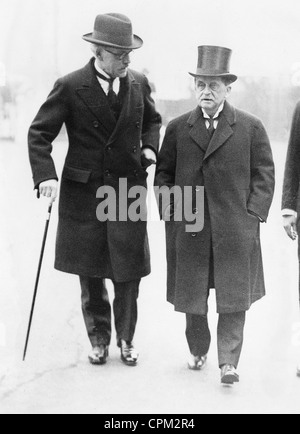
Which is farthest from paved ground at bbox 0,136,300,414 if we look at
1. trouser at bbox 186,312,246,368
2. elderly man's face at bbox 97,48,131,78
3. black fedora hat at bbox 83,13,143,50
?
black fedora hat at bbox 83,13,143,50

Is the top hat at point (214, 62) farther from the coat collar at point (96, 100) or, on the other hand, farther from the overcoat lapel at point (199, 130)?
the coat collar at point (96, 100)

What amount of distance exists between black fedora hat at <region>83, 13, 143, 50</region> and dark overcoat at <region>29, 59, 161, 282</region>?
0.76 feet

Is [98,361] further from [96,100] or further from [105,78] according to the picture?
[105,78]

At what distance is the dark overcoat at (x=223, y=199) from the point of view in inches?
203

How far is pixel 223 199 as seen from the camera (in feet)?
16.9

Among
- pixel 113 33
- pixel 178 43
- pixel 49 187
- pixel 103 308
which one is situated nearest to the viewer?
pixel 113 33

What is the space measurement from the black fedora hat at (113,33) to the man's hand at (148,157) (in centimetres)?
64

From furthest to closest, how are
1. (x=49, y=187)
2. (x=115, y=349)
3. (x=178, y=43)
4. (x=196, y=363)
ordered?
1. (x=178, y=43)
2. (x=115, y=349)
3. (x=196, y=363)
4. (x=49, y=187)

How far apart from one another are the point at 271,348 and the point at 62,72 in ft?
8.19

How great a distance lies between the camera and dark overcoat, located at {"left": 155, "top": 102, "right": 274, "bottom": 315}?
5160 millimetres

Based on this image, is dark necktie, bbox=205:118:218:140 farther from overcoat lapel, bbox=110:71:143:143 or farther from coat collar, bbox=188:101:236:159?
overcoat lapel, bbox=110:71:143:143

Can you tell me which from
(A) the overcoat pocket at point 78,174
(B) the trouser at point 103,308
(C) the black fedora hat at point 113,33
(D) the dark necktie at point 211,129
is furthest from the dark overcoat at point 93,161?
(D) the dark necktie at point 211,129

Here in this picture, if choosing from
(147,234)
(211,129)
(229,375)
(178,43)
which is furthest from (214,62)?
(229,375)

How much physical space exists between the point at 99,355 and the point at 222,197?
1.26 m
